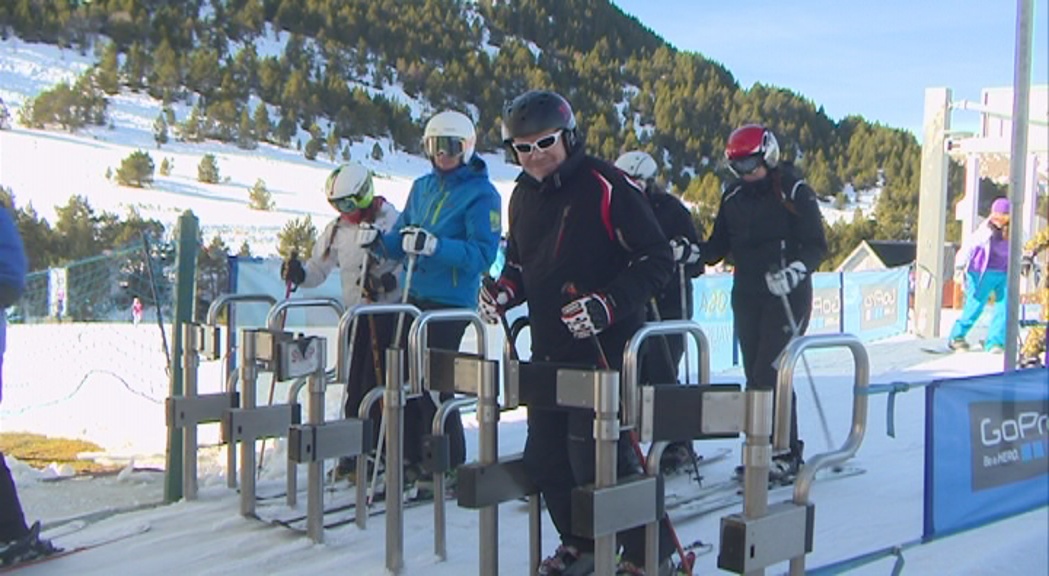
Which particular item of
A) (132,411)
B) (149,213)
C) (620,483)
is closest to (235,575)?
(620,483)

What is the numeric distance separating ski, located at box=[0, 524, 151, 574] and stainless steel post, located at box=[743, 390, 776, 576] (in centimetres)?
314

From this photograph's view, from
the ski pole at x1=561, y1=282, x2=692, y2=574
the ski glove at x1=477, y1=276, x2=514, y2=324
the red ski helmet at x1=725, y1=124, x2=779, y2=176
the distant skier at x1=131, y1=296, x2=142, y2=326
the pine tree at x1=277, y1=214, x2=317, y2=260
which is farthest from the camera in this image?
the pine tree at x1=277, y1=214, x2=317, y2=260

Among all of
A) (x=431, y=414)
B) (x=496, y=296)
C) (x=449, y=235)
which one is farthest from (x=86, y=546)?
(x=496, y=296)

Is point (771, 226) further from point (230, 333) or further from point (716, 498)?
point (230, 333)

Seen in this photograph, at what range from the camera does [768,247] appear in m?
5.26

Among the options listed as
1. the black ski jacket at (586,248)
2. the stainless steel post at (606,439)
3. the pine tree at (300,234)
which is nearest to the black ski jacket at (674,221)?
the black ski jacket at (586,248)

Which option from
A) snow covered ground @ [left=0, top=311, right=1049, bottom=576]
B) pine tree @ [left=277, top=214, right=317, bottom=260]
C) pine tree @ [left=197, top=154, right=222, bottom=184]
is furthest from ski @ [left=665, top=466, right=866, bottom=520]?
pine tree @ [left=197, top=154, right=222, bottom=184]

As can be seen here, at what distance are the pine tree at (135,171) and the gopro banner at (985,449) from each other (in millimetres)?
41833

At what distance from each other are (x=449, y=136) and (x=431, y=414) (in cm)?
147

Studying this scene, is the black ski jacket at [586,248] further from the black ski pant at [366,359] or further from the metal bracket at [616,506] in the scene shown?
the black ski pant at [366,359]

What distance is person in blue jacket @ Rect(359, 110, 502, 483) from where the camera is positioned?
4832 mm

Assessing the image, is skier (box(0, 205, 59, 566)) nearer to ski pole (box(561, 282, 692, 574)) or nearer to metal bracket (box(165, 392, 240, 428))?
metal bracket (box(165, 392, 240, 428))

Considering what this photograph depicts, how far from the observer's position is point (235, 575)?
4.02 meters

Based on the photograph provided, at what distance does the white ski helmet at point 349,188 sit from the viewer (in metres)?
5.22
